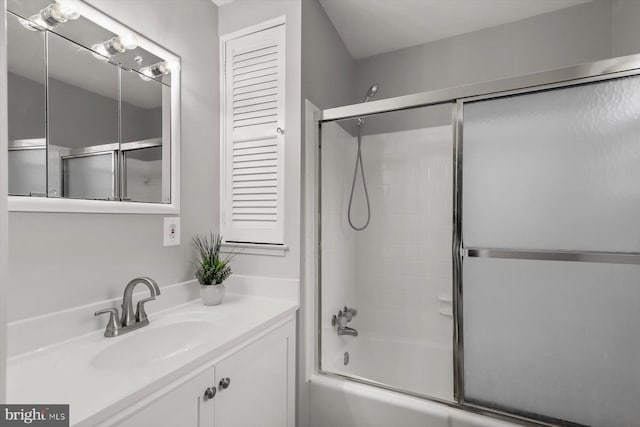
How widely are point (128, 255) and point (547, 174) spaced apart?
1.81 metres

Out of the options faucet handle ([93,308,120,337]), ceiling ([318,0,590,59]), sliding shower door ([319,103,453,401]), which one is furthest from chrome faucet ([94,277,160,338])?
ceiling ([318,0,590,59])

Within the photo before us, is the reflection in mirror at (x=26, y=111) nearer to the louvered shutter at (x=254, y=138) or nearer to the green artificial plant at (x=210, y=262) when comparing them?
the green artificial plant at (x=210, y=262)

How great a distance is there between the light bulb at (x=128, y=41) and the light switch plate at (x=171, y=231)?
76 centimetres

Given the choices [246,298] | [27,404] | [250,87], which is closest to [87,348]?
[27,404]

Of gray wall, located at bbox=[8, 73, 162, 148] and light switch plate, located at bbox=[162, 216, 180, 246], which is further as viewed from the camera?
light switch plate, located at bbox=[162, 216, 180, 246]

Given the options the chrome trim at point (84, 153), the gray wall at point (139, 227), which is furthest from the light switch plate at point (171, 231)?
the chrome trim at point (84, 153)

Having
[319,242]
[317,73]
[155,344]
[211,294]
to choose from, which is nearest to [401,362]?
[319,242]

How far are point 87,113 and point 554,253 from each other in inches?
77.2

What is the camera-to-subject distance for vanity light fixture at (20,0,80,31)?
1058mm

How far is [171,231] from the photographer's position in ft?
4.94

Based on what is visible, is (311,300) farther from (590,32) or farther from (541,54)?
(590,32)

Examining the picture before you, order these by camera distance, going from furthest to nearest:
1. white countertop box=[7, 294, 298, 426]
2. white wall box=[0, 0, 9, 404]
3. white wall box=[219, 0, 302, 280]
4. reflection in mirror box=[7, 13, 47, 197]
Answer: white wall box=[219, 0, 302, 280]
reflection in mirror box=[7, 13, 47, 197]
white countertop box=[7, 294, 298, 426]
white wall box=[0, 0, 9, 404]

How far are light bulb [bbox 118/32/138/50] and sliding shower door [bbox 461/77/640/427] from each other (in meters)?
1.50

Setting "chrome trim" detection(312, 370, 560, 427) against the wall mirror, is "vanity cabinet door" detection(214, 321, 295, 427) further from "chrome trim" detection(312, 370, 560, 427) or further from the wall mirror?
the wall mirror
